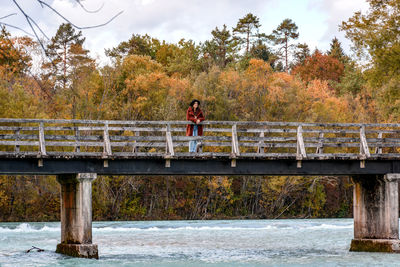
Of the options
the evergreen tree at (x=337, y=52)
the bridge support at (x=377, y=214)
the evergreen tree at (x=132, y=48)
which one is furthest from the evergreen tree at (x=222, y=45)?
the bridge support at (x=377, y=214)

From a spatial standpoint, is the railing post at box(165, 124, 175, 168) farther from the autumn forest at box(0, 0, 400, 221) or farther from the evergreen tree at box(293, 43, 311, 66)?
the evergreen tree at box(293, 43, 311, 66)

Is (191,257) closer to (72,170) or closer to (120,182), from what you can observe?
(72,170)

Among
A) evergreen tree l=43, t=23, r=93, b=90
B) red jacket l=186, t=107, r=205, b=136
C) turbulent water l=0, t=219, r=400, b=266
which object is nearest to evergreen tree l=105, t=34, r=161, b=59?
evergreen tree l=43, t=23, r=93, b=90

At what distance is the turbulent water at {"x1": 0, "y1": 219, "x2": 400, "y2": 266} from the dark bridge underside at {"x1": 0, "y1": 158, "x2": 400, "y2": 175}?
3.26 m

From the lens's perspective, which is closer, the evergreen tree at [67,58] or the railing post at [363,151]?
the railing post at [363,151]

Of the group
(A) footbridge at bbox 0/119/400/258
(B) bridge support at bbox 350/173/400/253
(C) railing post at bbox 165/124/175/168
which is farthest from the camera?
(B) bridge support at bbox 350/173/400/253

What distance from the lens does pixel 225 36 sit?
286 feet

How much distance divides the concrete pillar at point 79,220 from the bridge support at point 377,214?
10.7 m

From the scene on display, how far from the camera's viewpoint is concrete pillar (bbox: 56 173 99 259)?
83.7ft

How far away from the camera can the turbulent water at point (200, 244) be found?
26.2 m

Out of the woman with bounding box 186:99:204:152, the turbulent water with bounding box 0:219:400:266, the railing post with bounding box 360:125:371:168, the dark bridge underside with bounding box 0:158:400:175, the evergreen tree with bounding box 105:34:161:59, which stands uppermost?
the evergreen tree with bounding box 105:34:161:59

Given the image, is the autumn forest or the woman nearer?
the woman

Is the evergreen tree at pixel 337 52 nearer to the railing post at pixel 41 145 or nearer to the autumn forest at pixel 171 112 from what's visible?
the autumn forest at pixel 171 112

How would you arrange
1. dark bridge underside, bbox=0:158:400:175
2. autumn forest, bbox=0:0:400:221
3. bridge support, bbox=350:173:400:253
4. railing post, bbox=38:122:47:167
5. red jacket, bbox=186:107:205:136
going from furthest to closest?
1. autumn forest, bbox=0:0:400:221
2. bridge support, bbox=350:173:400:253
3. red jacket, bbox=186:107:205:136
4. dark bridge underside, bbox=0:158:400:175
5. railing post, bbox=38:122:47:167
